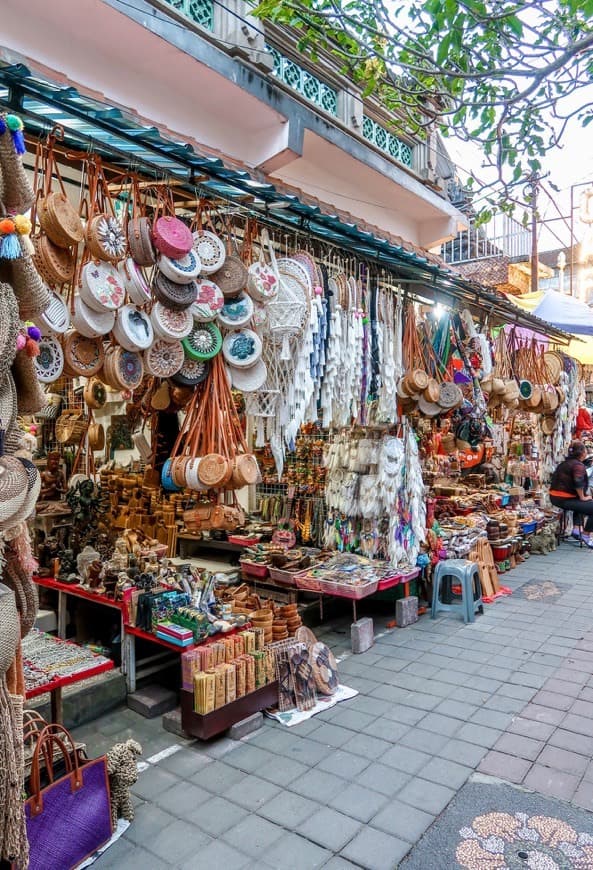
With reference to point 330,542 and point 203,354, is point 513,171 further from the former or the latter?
point 330,542

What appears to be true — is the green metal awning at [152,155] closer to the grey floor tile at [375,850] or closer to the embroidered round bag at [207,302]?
the embroidered round bag at [207,302]

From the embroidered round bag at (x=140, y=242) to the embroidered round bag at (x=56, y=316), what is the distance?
458mm

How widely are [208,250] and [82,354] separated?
0.88 metres

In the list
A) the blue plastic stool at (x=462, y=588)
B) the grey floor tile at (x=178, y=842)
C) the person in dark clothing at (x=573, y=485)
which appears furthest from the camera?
the person in dark clothing at (x=573, y=485)

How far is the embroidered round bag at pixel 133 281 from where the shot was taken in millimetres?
2814

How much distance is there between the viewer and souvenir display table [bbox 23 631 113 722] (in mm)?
2990

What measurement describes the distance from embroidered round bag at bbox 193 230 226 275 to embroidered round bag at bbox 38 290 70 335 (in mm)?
830

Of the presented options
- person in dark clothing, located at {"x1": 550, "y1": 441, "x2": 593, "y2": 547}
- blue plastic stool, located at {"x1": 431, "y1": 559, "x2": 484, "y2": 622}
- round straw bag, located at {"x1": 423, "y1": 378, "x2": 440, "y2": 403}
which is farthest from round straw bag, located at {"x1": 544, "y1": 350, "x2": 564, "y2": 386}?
round straw bag, located at {"x1": 423, "y1": 378, "x2": 440, "y2": 403}

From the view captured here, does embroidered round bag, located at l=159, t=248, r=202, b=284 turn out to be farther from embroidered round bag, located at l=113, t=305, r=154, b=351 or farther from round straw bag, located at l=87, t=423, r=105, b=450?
round straw bag, located at l=87, t=423, r=105, b=450

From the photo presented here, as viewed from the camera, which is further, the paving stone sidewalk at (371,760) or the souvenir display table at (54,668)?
the souvenir display table at (54,668)

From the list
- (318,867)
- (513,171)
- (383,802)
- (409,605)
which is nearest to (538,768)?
(383,802)

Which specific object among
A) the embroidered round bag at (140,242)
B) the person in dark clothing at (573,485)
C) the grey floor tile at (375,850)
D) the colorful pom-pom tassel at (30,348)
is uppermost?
the embroidered round bag at (140,242)

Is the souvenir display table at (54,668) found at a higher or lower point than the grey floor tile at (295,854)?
higher

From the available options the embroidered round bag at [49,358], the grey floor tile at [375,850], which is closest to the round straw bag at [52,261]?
the embroidered round bag at [49,358]
